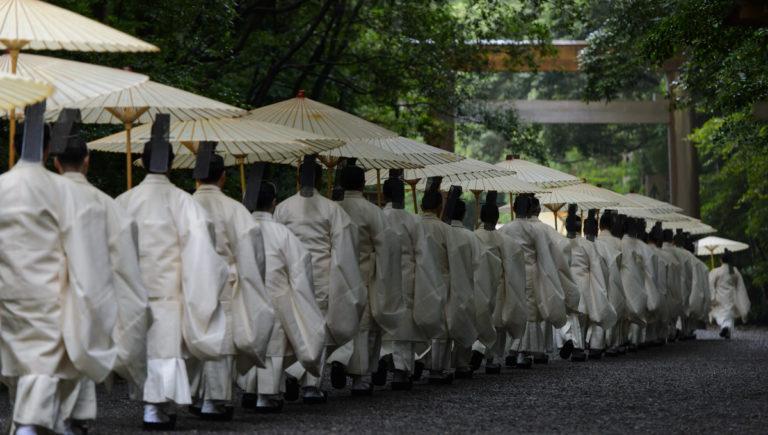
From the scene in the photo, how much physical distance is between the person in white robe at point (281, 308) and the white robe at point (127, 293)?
1.93 m

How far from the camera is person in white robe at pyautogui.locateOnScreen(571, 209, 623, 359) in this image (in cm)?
1756

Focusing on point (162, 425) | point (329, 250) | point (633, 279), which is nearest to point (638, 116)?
point (633, 279)

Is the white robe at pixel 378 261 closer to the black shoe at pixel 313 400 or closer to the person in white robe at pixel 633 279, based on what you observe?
the black shoe at pixel 313 400

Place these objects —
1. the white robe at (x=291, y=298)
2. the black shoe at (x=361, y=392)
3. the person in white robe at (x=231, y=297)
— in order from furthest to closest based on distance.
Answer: the black shoe at (x=361, y=392) → the white robe at (x=291, y=298) → the person in white robe at (x=231, y=297)

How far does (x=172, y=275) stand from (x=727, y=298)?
21697 millimetres

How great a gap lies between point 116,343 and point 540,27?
49.7ft

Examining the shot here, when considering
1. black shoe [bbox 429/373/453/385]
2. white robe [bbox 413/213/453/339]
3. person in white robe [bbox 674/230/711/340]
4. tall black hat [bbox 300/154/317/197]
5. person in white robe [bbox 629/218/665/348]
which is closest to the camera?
tall black hat [bbox 300/154/317/197]

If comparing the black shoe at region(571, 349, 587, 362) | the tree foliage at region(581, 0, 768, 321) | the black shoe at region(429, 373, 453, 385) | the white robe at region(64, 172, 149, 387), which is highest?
the tree foliage at region(581, 0, 768, 321)

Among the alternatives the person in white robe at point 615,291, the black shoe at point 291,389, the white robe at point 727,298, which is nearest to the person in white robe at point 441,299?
the black shoe at point 291,389

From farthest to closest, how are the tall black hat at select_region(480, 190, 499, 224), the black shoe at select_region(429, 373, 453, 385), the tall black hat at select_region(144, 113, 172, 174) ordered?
the tall black hat at select_region(480, 190, 499, 224), the black shoe at select_region(429, 373, 453, 385), the tall black hat at select_region(144, 113, 172, 174)

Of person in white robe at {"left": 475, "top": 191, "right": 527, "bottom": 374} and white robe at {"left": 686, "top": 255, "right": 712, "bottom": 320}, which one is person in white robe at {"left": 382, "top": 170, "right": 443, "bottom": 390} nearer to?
person in white robe at {"left": 475, "top": 191, "right": 527, "bottom": 374}

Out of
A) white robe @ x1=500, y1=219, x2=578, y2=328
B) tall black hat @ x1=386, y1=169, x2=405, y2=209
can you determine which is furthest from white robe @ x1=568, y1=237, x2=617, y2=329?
tall black hat @ x1=386, y1=169, x2=405, y2=209

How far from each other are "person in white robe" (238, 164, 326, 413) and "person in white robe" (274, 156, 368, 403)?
2.70 feet

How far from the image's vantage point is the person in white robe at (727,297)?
27816 mm
